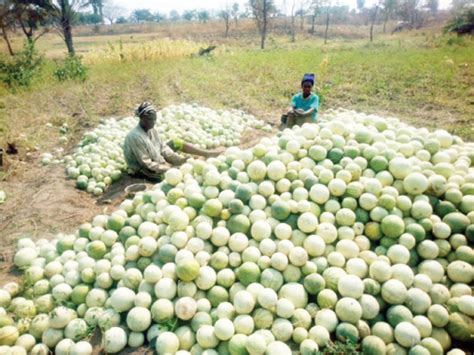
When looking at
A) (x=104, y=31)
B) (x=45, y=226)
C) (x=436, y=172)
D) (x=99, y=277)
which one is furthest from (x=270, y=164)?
(x=104, y=31)

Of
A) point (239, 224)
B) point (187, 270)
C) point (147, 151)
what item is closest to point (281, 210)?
point (239, 224)

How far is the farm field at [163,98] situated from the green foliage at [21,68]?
448 millimetres

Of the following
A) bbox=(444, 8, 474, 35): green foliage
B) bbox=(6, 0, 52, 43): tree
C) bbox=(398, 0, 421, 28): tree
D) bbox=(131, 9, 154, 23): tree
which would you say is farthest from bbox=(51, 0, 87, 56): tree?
bbox=(131, 9, 154, 23): tree

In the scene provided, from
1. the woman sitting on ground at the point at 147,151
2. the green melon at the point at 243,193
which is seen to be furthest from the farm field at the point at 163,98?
the green melon at the point at 243,193

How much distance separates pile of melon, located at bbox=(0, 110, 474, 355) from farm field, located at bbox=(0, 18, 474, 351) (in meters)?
0.48

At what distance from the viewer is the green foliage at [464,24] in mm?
29388

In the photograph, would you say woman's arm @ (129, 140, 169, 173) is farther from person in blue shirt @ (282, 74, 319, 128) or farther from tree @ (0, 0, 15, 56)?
tree @ (0, 0, 15, 56)

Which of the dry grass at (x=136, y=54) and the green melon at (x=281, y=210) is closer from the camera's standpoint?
the green melon at (x=281, y=210)

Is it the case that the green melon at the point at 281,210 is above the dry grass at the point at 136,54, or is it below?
below

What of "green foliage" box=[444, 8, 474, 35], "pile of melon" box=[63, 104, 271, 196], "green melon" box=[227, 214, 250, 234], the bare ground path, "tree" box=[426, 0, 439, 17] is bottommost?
the bare ground path

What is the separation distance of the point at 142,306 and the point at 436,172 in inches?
125

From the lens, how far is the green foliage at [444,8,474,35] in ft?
96.4

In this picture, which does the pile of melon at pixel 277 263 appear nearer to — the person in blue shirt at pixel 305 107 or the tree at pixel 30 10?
the person in blue shirt at pixel 305 107

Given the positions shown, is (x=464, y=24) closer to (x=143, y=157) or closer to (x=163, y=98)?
(x=163, y=98)
